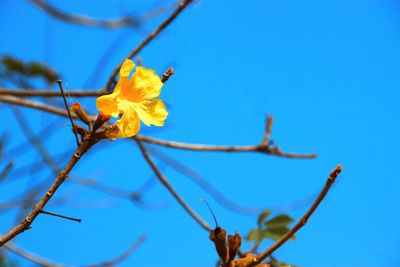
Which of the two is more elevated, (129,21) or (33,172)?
(129,21)

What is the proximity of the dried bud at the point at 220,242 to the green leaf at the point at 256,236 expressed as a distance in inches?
31.1

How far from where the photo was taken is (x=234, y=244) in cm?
99

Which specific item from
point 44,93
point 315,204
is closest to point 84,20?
point 44,93

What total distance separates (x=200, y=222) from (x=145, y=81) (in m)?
1.06

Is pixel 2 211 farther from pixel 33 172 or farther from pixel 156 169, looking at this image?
pixel 156 169

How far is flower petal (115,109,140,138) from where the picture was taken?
1.02m

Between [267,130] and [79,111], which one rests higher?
[267,130]

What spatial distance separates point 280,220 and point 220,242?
808 mm

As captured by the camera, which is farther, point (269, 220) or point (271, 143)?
point (271, 143)

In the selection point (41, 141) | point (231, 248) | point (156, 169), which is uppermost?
point (41, 141)

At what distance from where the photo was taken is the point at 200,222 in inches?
80.3

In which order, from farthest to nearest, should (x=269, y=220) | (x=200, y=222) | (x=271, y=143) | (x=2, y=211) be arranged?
(x=2, y=211), (x=271, y=143), (x=200, y=222), (x=269, y=220)

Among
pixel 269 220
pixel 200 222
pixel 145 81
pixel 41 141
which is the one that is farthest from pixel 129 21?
pixel 145 81

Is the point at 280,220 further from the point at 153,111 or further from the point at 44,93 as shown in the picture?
the point at 44,93
